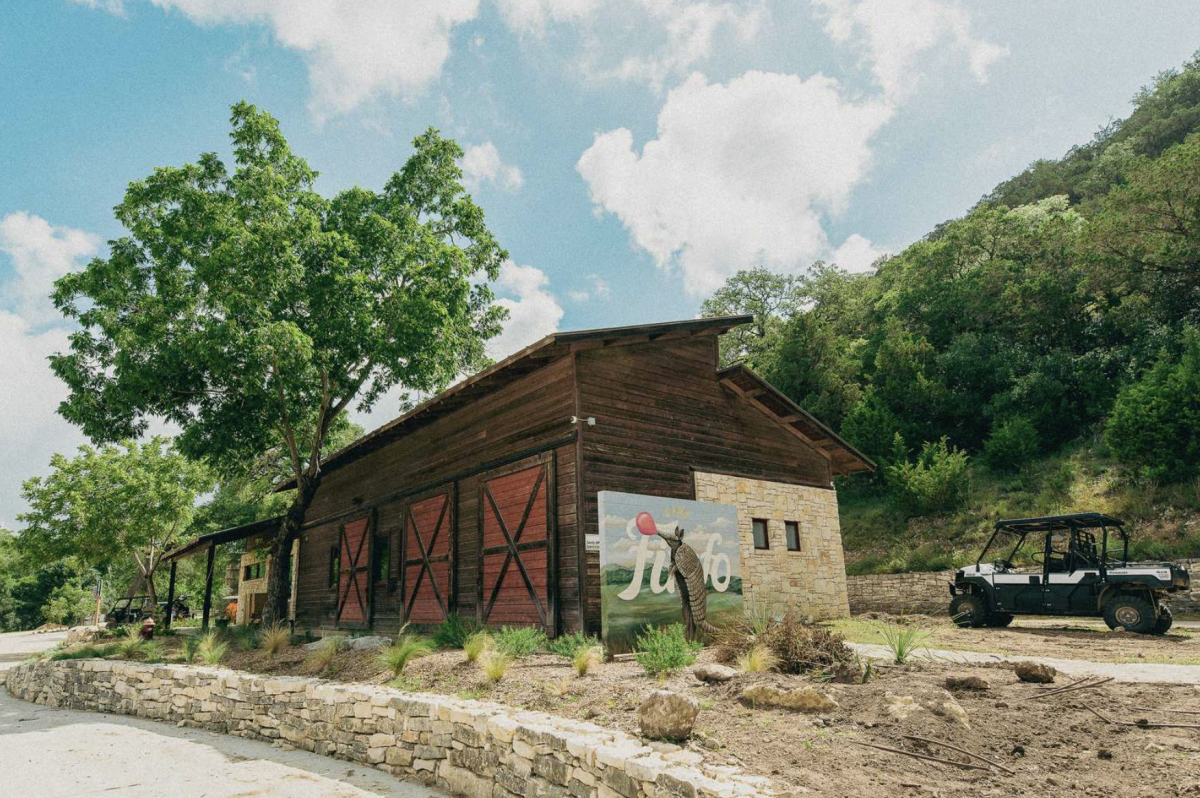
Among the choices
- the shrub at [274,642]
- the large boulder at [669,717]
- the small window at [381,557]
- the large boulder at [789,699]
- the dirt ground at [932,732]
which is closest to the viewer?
the dirt ground at [932,732]

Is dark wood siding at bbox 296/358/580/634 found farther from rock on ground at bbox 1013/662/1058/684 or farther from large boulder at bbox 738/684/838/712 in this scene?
rock on ground at bbox 1013/662/1058/684

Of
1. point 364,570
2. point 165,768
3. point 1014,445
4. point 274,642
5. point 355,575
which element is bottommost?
point 165,768

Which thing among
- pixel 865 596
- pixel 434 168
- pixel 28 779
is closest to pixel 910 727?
pixel 28 779

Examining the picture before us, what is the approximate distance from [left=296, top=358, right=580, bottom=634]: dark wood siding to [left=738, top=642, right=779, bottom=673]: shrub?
3784mm

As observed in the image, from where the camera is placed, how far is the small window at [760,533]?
14172 mm

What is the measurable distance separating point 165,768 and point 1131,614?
48.7 ft

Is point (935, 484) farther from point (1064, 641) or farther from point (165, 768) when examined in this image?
point (165, 768)

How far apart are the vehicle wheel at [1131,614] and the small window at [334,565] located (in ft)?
57.5

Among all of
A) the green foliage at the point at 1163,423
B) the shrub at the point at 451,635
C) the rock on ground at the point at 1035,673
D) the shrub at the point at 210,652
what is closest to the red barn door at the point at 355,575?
the shrub at the point at 210,652

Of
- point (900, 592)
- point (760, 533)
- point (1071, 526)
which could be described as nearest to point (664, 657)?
point (760, 533)

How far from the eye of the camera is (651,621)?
33.6 feet

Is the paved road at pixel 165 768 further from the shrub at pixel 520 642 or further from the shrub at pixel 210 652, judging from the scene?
the shrub at pixel 520 642

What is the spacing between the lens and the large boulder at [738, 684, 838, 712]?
18.3 ft

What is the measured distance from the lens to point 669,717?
5094mm
